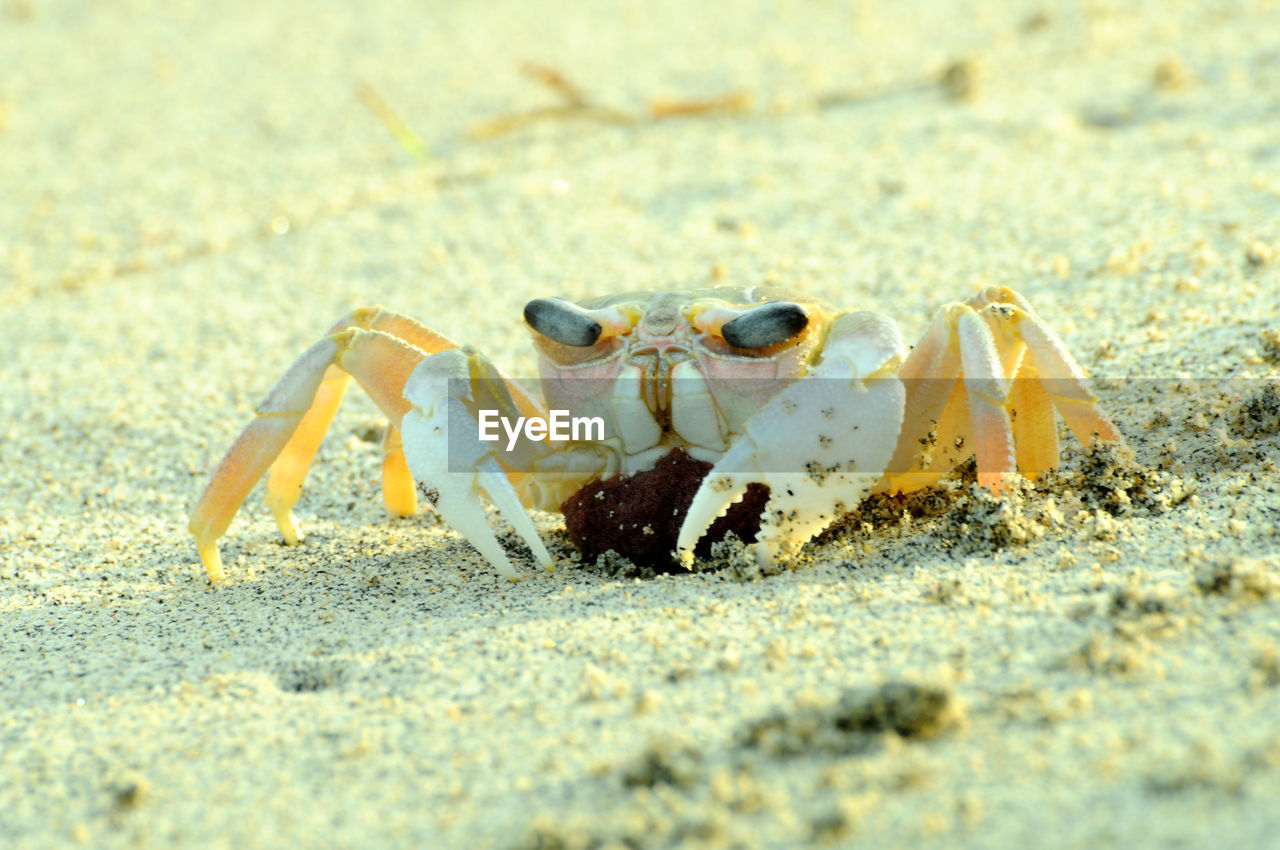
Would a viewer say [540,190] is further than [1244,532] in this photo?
Yes

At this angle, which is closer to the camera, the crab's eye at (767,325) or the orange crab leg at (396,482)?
the crab's eye at (767,325)

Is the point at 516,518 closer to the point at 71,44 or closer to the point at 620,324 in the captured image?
the point at 620,324

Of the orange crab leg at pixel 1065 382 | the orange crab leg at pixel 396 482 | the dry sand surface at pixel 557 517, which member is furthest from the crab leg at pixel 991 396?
the orange crab leg at pixel 396 482

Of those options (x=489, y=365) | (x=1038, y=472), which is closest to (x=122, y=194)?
(x=489, y=365)

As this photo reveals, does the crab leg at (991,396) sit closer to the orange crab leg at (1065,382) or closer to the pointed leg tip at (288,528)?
the orange crab leg at (1065,382)

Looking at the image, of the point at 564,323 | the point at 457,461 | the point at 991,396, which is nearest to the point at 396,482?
the point at 457,461
